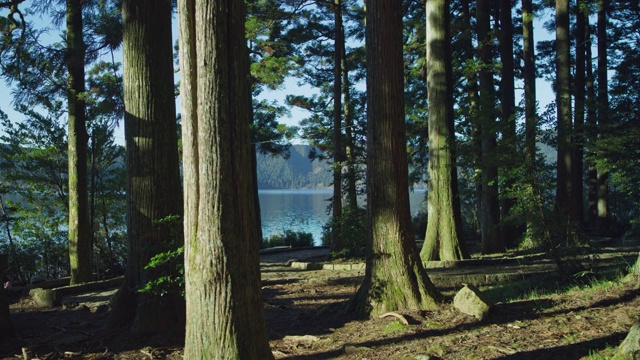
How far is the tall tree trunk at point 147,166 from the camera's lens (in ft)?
21.5

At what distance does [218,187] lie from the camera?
171 inches

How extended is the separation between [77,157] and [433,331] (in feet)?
28.1

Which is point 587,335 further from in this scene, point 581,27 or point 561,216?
point 581,27

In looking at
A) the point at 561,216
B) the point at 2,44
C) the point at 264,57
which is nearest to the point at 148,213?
the point at 561,216

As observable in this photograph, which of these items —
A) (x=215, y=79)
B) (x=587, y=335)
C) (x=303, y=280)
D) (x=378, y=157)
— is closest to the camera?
(x=215, y=79)

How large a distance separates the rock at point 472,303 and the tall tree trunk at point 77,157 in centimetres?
810

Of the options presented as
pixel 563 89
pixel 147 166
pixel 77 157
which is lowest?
pixel 147 166

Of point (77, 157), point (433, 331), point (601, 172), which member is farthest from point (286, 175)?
point (433, 331)

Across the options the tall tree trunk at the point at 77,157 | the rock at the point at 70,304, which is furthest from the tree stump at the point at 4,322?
the tall tree trunk at the point at 77,157

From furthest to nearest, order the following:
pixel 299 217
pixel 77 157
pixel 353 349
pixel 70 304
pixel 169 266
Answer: pixel 299 217 → pixel 77 157 → pixel 70 304 → pixel 169 266 → pixel 353 349

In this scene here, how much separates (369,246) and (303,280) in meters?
4.06

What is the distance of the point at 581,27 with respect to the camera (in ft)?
64.7

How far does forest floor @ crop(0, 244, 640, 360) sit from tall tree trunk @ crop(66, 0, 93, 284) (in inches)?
106

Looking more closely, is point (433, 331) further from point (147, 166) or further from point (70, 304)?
point (70, 304)
